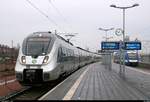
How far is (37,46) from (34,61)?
1.18m

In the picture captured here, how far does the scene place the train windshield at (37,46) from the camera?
18312 mm

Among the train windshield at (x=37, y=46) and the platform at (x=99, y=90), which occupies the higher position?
the train windshield at (x=37, y=46)

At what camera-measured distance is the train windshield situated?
18312 millimetres

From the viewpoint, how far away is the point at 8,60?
48.9 meters

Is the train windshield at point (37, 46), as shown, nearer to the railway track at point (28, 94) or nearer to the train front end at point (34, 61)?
the train front end at point (34, 61)

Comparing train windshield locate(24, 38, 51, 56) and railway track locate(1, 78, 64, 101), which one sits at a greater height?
train windshield locate(24, 38, 51, 56)

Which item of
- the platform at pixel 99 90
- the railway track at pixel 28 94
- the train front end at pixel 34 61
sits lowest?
the railway track at pixel 28 94

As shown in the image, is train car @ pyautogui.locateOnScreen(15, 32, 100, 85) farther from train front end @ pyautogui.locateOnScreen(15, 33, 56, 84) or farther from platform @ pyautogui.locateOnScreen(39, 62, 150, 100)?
platform @ pyautogui.locateOnScreen(39, 62, 150, 100)

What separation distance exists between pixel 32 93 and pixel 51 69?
5.49 feet

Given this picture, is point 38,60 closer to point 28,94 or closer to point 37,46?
point 37,46

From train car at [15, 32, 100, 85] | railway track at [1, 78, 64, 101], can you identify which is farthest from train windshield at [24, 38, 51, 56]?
railway track at [1, 78, 64, 101]

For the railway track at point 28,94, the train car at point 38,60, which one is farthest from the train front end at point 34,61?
the railway track at point 28,94

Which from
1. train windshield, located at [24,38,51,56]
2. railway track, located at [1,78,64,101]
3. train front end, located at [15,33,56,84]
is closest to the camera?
railway track, located at [1,78,64,101]

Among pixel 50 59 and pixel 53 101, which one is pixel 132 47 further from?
pixel 53 101
